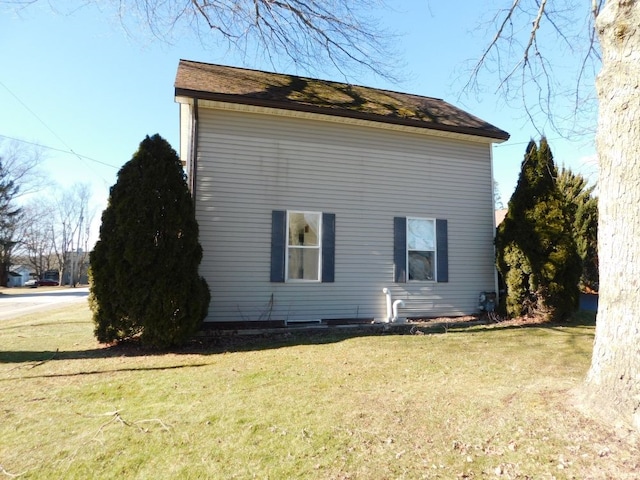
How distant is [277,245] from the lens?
305 inches

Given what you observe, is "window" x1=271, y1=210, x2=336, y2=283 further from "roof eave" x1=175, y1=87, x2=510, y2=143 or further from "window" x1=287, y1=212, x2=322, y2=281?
"roof eave" x1=175, y1=87, x2=510, y2=143

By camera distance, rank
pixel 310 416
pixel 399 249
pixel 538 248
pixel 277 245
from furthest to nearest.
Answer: pixel 399 249, pixel 538 248, pixel 277 245, pixel 310 416

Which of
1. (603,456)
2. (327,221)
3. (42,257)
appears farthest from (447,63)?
(42,257)

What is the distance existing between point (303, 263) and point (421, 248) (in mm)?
2824

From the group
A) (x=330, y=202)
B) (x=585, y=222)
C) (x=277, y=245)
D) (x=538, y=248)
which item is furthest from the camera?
(x=585, y=222)

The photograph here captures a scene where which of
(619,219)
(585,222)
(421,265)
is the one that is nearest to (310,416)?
(619,219)

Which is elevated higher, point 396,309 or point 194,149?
point 194,149

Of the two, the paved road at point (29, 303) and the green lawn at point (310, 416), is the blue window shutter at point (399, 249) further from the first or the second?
the paved road at point (29, 303)

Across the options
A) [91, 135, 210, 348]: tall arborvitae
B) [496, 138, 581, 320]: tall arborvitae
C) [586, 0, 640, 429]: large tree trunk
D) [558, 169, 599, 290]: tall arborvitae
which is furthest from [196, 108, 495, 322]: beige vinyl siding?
[586, 0, 640, 429]: large tree trunk

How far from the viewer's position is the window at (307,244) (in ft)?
25.8

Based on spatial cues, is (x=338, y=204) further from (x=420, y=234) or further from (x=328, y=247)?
(x=420, y=234)

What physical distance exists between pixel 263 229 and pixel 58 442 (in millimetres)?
5169

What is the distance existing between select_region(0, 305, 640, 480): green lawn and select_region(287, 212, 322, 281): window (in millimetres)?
2428

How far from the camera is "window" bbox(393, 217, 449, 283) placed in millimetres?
8711
